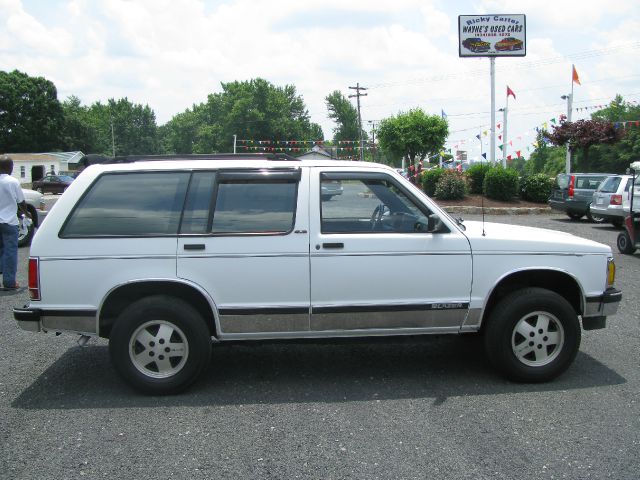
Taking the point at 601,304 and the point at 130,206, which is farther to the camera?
the point at 601,304

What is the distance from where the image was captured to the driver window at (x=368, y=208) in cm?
518

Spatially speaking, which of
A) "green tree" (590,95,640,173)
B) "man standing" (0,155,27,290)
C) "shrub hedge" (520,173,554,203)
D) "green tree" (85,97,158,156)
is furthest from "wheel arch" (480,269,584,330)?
"green tree" (85,97,158,156)

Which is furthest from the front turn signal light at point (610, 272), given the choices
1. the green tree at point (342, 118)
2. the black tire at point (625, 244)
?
the green tree at point (342, 118)

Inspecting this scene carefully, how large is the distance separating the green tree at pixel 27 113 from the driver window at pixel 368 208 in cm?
7958

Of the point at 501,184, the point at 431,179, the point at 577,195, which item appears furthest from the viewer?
the point at 431,179

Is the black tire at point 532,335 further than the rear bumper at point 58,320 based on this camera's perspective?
Yes

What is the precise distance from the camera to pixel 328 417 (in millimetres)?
4633

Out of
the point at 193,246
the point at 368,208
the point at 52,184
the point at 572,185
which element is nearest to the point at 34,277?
the point at 193,246

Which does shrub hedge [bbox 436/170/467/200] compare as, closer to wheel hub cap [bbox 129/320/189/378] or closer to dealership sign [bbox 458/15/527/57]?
dealership sign [bbox 458/15/527/57]

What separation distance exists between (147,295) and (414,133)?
1562 inches

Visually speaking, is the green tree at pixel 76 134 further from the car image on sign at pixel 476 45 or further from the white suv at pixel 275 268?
the white suv at pixel 275 268

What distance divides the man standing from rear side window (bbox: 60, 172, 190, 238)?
15.1 ft

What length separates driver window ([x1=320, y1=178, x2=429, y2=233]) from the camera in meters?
5.18

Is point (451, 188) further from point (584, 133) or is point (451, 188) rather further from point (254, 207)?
point (254, 207)
